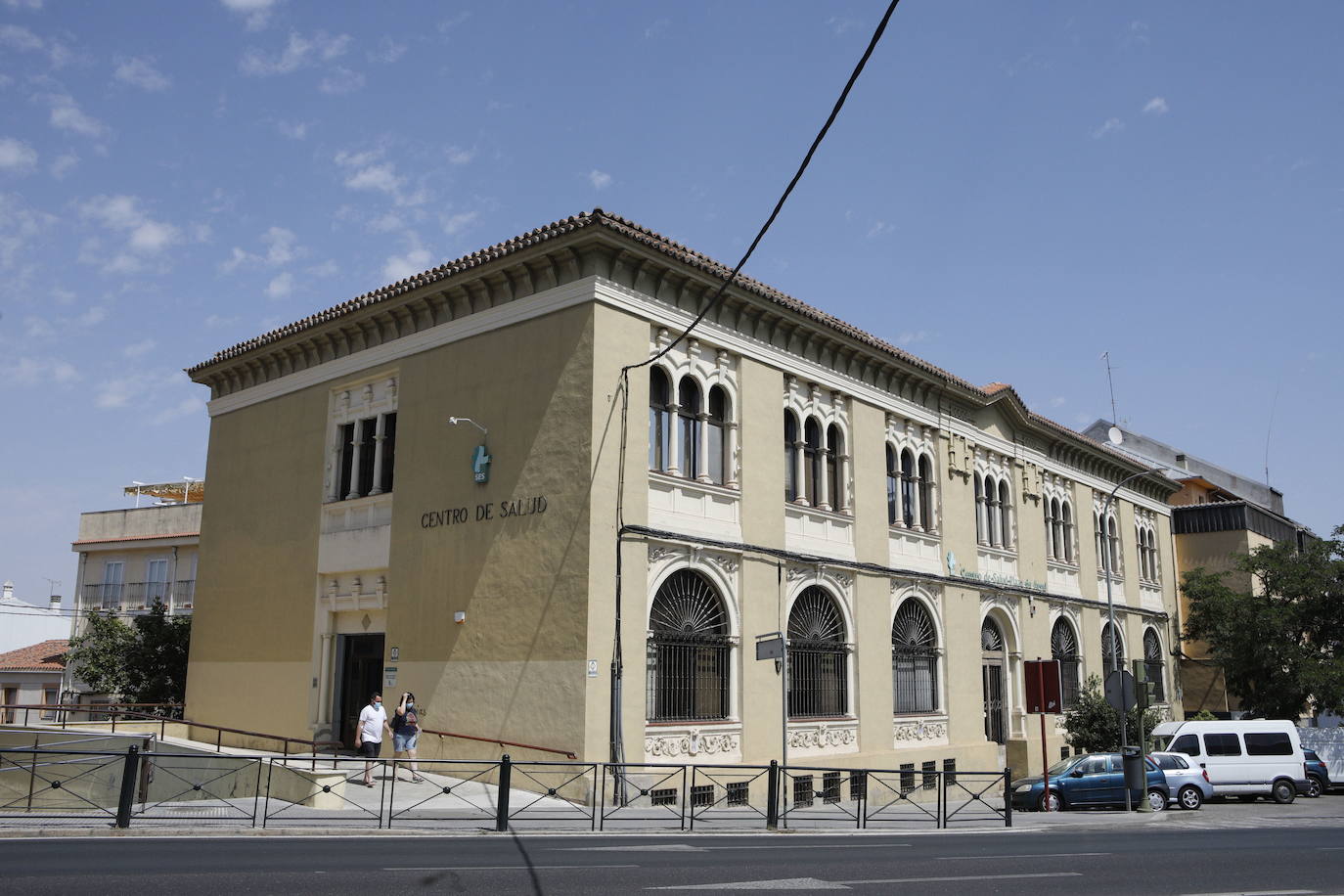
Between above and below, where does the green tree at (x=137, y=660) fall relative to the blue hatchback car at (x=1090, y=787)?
above

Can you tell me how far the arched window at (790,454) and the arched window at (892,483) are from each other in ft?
12.6

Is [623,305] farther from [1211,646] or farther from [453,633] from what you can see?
[1211,646]

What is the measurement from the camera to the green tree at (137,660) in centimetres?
2866

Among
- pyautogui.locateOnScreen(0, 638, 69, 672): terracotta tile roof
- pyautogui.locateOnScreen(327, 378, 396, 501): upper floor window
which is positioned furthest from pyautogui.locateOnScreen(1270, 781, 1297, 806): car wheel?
pyautogui.locateOnScreen(0, 638, 69, 672): terracotta tile roof

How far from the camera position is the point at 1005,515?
31328 millimetres

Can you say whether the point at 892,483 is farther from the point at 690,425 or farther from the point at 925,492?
the point at 690,425

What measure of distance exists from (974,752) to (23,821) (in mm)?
20624

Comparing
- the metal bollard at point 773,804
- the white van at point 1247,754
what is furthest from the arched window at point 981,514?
the metal bollard at point 773,804

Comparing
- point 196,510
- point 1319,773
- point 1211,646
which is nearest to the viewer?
point 1319,773

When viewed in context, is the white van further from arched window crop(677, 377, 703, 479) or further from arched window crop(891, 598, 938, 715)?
arched window crop(677, 377, 703, 479)

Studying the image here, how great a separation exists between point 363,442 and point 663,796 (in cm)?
1032

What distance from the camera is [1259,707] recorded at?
3494 centimetres

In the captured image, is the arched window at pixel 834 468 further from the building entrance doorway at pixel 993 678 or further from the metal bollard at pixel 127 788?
the metal bollard at pixel 127 788

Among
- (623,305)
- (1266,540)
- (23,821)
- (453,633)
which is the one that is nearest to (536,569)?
(453,633)
